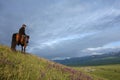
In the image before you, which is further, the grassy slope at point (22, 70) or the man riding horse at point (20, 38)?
the man riding horse at point (20, 38)

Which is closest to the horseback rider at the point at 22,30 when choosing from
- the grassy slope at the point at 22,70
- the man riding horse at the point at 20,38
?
the man riding horse at the point at 20,38

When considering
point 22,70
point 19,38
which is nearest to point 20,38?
Result: point 19,38

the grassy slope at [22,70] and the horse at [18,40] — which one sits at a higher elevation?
the horse at [18,40]

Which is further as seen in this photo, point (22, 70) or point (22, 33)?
point (22, 33)

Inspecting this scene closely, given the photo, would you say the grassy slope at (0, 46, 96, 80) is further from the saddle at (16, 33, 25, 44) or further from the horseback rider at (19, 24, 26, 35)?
the horseback rider at (19, 24, 26, 35)

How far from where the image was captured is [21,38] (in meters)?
20.8

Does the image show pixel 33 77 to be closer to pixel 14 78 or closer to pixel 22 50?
pixel 14 78

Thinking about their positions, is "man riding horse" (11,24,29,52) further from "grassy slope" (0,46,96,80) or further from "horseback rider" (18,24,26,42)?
"grassy slope" (0,46,96,80)

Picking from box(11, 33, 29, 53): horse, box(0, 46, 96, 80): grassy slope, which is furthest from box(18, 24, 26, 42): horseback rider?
box(0, 46, 96, 80): grassy slope

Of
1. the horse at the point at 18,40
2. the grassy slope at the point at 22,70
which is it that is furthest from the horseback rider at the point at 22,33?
the grassy slope at the point at 22,70

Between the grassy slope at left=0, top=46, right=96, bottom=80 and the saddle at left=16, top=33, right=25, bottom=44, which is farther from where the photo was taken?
the saddle at left=16, top=33, right=25, bottom=44

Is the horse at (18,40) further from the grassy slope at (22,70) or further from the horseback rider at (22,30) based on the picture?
the grassy slope at (22,70)

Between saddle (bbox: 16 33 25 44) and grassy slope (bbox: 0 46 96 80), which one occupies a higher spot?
saddle (bbox: 16 33 25 44)

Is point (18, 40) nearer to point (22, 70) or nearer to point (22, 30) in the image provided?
point (22, 30)
